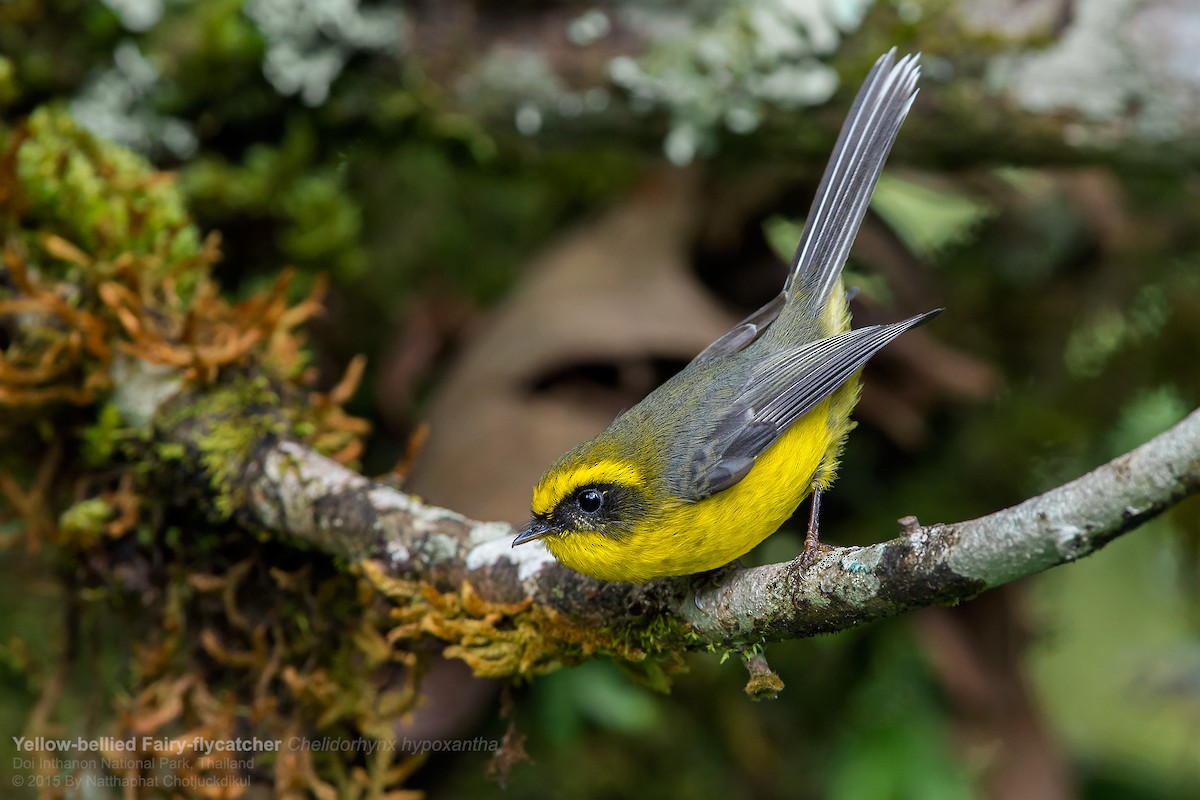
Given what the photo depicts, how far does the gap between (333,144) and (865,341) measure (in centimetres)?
212

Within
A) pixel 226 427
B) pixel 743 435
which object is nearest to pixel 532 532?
pixel 743 435

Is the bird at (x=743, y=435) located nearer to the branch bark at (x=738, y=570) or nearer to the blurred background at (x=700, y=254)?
the branch bark at (x=738, y=570)

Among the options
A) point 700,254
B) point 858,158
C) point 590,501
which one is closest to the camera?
point 590,501

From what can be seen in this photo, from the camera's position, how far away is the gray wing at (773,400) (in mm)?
2330

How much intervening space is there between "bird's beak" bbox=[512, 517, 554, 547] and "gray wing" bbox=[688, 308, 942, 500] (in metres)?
0.33

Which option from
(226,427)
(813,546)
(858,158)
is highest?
(858,158)

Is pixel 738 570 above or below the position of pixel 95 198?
below

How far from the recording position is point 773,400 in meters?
2.47

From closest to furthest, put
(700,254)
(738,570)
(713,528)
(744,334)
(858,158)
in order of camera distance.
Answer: (738,570) < (713,528) < (858,158) < (744,334) < (700,254)

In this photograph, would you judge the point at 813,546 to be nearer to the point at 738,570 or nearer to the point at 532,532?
the point at 738,570

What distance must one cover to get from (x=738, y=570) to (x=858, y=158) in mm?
1263

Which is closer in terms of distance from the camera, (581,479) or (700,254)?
(581,479)

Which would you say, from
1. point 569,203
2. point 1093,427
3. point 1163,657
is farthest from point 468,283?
point 1163,657

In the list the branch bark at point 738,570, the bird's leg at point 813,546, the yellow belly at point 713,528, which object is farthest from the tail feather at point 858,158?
the branch bark at point 738,570
